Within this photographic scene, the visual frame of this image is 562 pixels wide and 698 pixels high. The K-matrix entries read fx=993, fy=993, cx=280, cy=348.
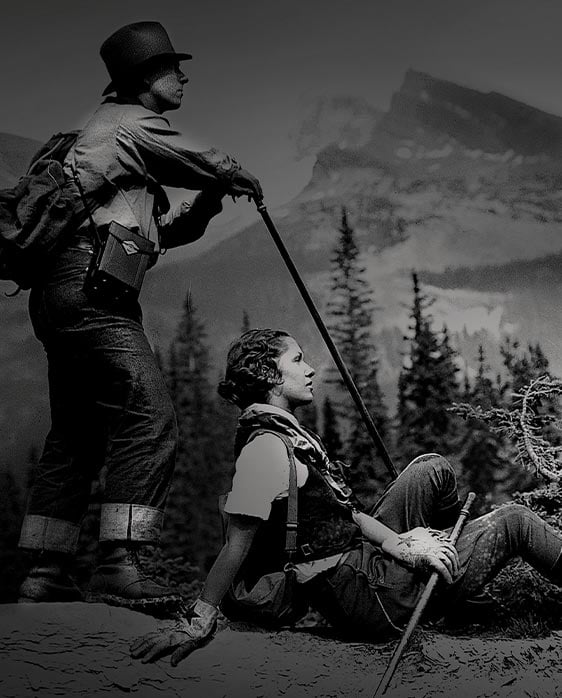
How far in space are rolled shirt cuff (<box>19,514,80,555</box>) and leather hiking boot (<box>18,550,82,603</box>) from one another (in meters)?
0.02

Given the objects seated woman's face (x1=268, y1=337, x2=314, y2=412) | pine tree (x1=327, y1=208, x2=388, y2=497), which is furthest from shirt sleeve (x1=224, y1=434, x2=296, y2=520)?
pine tree (x1=327, y1=208, x2=388, y2=497)

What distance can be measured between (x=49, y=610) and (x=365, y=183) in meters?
3.67

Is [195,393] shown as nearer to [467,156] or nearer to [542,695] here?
[467,156]

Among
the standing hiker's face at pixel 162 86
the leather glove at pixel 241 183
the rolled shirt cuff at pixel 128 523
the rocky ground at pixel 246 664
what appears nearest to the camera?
the rocky ground at pixel 246 664

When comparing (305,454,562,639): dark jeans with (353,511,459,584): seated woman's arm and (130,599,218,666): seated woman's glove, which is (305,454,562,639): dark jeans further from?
(130,599,218,666): seated woman's glove

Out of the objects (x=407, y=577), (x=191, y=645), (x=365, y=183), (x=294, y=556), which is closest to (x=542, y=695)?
(x=407, y=577)

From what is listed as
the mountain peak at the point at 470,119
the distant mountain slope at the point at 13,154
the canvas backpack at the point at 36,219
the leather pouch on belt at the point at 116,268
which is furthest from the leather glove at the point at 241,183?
the mountain peak at the point at 470,119

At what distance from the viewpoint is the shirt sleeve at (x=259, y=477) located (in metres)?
2.66

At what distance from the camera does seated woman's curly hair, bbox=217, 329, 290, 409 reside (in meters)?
2.97

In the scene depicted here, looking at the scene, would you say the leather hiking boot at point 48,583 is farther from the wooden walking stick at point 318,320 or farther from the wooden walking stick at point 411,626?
the wooden walking stick at point 318,320

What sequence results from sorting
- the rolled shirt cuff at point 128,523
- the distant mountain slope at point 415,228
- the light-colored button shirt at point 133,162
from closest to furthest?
the rolled shirt cuff at point 128,523 → the light-colored button shirt at point 133,162 → the distant mountain slope at point 415,228

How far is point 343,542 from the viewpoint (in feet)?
9.13

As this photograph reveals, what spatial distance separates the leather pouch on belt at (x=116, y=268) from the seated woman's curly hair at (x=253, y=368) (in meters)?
0.37

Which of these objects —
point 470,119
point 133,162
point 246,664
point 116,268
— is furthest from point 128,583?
point 470,119
